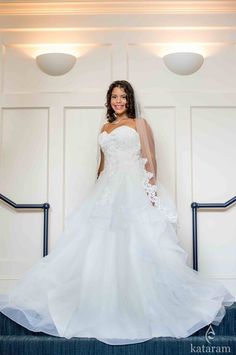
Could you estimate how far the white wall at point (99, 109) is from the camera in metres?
3.86

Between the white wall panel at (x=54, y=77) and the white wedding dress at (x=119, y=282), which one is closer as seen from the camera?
the white wedding dress at (x=119, y=282)

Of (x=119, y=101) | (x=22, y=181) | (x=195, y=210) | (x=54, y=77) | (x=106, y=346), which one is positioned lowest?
(x=106, y=346)

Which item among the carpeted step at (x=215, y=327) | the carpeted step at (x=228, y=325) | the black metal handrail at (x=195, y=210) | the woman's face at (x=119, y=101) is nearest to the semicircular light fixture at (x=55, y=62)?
the woman's face at (x=119, y=101)

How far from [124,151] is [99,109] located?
0.78 m

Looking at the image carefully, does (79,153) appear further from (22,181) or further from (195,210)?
(195,210)

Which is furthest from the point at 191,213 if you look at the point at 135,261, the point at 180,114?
the point at 135,261

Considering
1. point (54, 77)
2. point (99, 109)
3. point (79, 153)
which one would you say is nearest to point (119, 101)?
point (99, 109)

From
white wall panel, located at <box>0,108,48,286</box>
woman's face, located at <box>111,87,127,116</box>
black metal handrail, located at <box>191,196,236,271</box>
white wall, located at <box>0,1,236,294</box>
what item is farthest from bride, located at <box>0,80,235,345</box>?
white wall panel, located at <box>0,108,48,286</box>

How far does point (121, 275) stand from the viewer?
2.79 meters

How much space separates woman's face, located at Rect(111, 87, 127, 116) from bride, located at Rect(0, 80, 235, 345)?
7.7 inches

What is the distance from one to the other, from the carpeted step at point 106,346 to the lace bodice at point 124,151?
1167 mm

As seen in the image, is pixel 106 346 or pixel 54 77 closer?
pixel 106 346

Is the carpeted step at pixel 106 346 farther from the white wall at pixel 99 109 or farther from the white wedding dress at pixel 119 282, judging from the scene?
the white wall at pixel 99 109

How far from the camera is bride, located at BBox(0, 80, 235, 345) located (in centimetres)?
265
